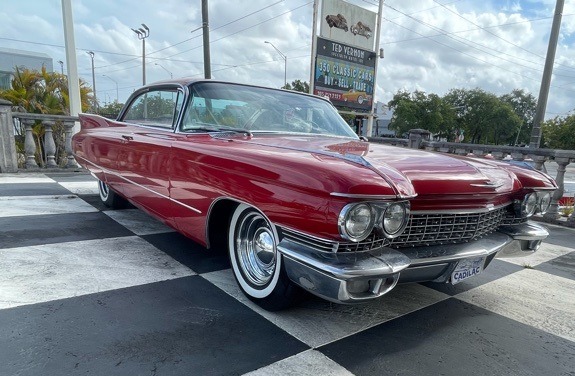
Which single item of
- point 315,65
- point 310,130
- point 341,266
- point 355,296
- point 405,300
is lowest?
point 405,300

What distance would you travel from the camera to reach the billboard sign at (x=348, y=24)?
15375 millimetres

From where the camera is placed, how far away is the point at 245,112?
3166mm

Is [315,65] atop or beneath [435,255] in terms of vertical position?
atop

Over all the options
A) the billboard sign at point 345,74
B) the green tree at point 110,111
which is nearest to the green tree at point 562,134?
the billboard sign at point 345,74

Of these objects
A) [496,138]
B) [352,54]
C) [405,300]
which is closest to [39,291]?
[405,300]

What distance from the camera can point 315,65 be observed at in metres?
15.2

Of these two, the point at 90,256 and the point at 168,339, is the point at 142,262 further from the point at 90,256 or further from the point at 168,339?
the point at 168,339

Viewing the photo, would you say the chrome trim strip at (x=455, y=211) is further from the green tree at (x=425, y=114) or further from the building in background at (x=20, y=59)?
the building in background at (x=20, y=59)

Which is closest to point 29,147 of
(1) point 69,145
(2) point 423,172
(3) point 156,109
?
(1) point 69,145

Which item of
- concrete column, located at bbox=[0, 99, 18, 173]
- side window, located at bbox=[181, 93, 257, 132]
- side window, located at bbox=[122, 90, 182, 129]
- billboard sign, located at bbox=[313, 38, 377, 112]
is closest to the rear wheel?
side window, located at bbox=[122, 90, 182, 129]

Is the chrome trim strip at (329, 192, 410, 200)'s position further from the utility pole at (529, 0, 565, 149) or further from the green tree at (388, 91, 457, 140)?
the green tree at (388, 91, 457, 140)

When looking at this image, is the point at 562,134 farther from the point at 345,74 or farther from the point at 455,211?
the point at 455,211

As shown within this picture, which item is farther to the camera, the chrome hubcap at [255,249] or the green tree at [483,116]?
the green tree at [483,116]

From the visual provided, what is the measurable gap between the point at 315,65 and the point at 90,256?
44.2 feet
